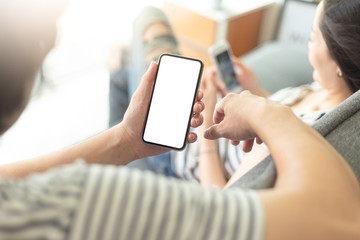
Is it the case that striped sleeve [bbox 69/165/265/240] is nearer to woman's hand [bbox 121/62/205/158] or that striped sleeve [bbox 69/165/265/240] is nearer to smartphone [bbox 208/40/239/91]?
woman's hand [bbox 121/62/205/158]

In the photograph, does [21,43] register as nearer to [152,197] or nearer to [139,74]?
[152,197]

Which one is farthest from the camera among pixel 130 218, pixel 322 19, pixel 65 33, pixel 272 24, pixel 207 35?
pixel 272 24

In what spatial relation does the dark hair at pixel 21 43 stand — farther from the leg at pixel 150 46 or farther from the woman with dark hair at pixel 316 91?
the leg at pixel 150 46

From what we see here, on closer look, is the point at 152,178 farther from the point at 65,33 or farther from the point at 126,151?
the point at 65,33

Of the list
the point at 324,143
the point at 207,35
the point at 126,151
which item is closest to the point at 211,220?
the point at 324,143

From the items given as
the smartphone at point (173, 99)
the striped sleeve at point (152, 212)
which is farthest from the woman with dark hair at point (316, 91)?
the striped sleeve at point (152, 212)

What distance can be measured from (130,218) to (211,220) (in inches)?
2.9

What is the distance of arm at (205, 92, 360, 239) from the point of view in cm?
33

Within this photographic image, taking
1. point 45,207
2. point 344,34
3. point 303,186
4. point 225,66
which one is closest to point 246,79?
point 225,66

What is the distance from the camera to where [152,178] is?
321mm

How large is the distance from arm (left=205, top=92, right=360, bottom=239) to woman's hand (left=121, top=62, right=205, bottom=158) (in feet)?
0.67

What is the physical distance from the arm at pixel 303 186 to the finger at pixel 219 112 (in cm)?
10

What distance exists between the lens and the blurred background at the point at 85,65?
65.6 inches

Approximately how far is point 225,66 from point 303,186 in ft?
2.72
